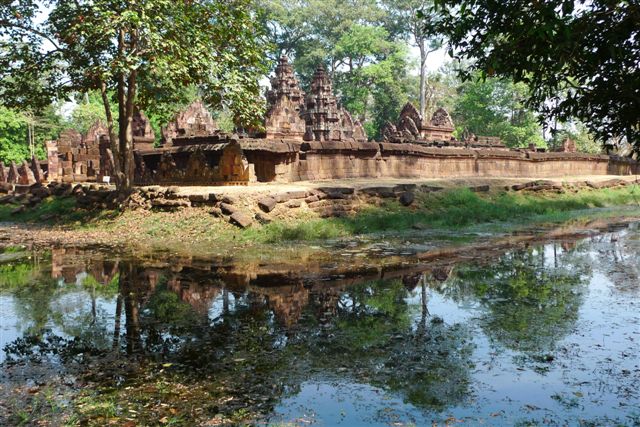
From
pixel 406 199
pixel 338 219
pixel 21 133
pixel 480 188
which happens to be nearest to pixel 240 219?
pixel 338 219

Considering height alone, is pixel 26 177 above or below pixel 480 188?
above

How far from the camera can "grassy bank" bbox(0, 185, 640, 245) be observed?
1238 cm

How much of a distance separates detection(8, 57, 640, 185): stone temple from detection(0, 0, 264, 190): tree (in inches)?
63.1

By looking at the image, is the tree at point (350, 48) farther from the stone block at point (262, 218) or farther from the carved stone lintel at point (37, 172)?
the stone block at point (262, 218)

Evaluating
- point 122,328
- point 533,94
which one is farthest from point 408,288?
point 122,328

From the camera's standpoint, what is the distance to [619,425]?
12.3 feet

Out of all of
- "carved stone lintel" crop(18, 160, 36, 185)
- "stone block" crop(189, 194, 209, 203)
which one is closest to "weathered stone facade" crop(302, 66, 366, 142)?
"carved stone lintel" crop(18, 160, 36, 185)

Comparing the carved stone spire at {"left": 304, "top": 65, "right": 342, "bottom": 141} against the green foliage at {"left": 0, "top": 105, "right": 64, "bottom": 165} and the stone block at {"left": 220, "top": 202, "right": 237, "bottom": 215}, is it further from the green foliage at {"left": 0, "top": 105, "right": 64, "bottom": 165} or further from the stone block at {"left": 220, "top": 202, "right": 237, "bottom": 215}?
the green foliage at {"left": 0, "top": 105, "right": 64, "bottom": 165}

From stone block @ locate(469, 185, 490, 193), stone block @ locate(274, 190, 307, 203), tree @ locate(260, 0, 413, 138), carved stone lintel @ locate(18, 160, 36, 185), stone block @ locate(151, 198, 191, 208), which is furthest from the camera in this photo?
tree @ locate(260, 0, 413, 138)

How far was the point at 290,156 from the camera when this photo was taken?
1689 centimetres

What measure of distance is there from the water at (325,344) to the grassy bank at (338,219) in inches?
121

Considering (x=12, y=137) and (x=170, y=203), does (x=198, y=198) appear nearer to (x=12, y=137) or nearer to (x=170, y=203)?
(x=170, y=203)

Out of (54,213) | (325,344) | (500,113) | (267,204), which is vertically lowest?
(325,344)

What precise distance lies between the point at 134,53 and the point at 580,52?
10.9m
